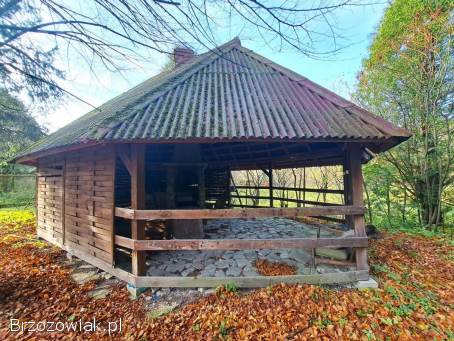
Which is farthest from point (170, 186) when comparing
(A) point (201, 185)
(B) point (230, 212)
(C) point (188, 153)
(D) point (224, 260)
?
(B) point (230, 212)

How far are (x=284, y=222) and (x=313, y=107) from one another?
4753 millimetres

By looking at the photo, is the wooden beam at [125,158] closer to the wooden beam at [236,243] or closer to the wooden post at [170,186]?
the wooden beam at [236,243]

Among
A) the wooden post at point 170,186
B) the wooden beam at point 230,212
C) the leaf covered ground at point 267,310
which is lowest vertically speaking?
the leaf covered ground at point 267,310

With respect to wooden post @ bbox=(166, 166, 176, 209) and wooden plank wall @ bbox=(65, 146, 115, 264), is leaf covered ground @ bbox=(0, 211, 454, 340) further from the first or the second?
wooden post @ bbox=(166, 166, 176, 209)

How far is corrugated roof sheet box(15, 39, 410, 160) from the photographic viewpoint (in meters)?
3.48

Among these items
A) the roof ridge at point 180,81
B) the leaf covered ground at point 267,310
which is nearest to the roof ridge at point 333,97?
the roof ridge at point 180,81

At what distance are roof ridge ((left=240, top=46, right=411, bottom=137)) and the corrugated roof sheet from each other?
0.05ft

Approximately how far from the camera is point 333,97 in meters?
4.73

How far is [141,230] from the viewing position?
12.4ft

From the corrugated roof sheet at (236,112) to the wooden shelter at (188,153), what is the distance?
2cm

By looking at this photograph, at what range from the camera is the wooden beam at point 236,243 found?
3664mm

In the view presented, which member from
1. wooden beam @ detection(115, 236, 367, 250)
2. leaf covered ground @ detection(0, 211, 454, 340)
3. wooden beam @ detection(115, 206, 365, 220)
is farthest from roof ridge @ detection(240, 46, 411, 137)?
leaf covered ground @ detection(0, 211, 454, 340)

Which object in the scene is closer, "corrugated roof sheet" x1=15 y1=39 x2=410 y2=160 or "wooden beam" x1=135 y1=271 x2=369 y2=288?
"corrugated roof sheet" x1=15 y1=39 x2=410 y2=160

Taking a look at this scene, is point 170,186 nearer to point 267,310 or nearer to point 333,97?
point 267,310
